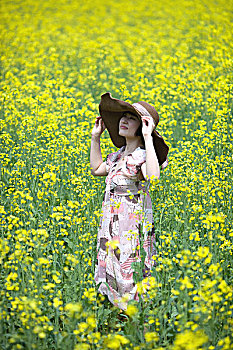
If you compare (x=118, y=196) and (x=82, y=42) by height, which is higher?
(x=82, y=42)

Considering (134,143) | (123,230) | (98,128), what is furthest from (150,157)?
(98,128)

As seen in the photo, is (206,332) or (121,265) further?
(121,265)

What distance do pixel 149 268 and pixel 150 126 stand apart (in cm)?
105

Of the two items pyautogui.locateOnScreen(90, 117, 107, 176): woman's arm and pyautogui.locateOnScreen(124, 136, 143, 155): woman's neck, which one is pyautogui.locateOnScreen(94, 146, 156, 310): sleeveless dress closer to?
pyautogui.locateOnScreen(124, 136, 143, 155): woman's neck

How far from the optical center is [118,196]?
354cm

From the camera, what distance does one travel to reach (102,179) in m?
4.96

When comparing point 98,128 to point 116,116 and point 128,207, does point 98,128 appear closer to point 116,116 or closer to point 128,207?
point 116,116

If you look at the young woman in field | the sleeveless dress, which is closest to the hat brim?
the young woman in field

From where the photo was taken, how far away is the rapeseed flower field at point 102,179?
2.85 meters

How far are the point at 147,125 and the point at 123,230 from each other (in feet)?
2.58

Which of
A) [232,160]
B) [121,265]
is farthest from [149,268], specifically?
[232,160]

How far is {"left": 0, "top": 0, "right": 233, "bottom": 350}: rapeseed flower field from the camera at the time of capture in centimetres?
285

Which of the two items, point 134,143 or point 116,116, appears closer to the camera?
A: point 134,143

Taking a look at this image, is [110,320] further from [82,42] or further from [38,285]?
[82,42]
